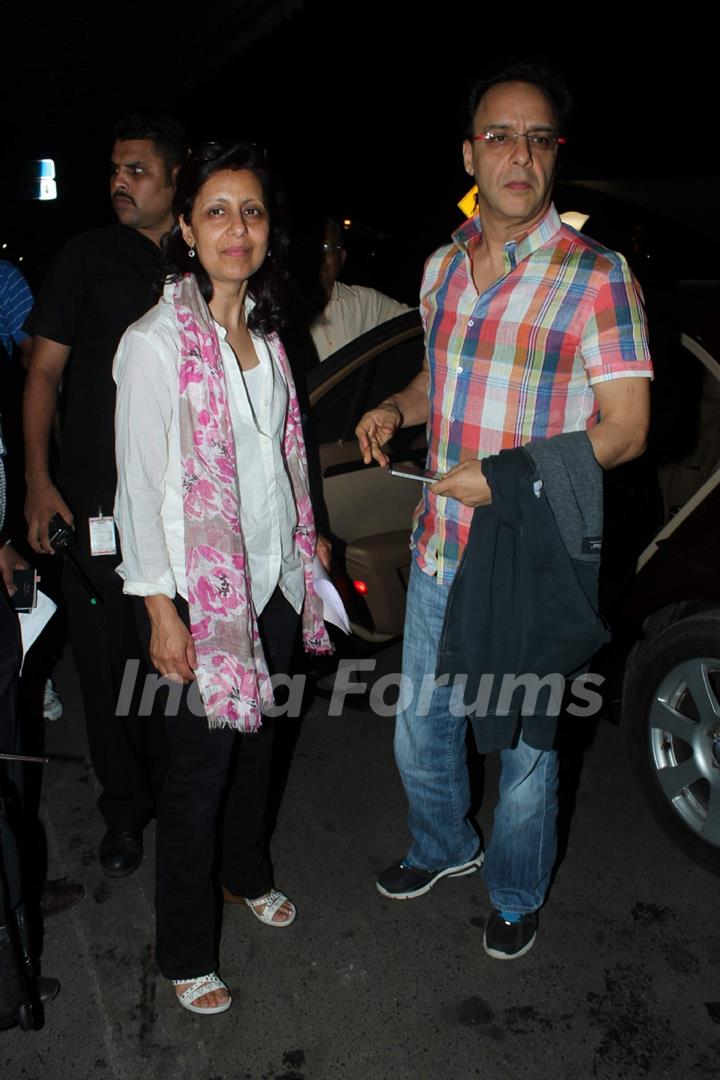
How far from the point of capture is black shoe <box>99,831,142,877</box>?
2.82m

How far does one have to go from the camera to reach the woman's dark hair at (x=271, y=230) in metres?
2.03

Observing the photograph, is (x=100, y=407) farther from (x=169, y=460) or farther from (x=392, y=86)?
(x=392, y=86)

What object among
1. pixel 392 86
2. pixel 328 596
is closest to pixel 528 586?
pixel 328 596

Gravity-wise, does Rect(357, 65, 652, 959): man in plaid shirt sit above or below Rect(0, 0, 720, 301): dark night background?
below

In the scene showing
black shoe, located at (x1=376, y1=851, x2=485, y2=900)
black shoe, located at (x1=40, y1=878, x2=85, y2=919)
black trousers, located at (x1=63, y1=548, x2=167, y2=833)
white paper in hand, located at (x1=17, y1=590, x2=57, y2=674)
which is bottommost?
black shoe, located at (x1=40, y1=878, x2=85, y2=919)

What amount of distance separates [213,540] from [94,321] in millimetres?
1028

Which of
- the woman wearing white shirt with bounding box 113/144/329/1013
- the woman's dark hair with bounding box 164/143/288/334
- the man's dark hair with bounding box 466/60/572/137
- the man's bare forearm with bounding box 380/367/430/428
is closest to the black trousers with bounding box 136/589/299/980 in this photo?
the woman wearing white shirt with bounding box 113/144/329/1013

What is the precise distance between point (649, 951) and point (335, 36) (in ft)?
28.6

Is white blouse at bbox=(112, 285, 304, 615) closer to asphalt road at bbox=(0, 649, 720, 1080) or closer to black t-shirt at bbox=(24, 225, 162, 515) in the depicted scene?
black t-shirt at bbox=(24, 225, 162, 515)

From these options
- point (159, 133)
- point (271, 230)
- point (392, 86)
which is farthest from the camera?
point (392, 86)

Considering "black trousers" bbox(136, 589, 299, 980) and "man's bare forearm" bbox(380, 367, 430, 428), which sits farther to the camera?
"man's bare forearm" bbox(380, 367, 430, 428)

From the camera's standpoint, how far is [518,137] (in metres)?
2.03

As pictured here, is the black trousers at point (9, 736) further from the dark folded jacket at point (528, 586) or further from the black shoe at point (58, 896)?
the dark folded jacket at point (528, 586)

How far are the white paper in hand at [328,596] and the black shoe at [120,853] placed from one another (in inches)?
41.6
